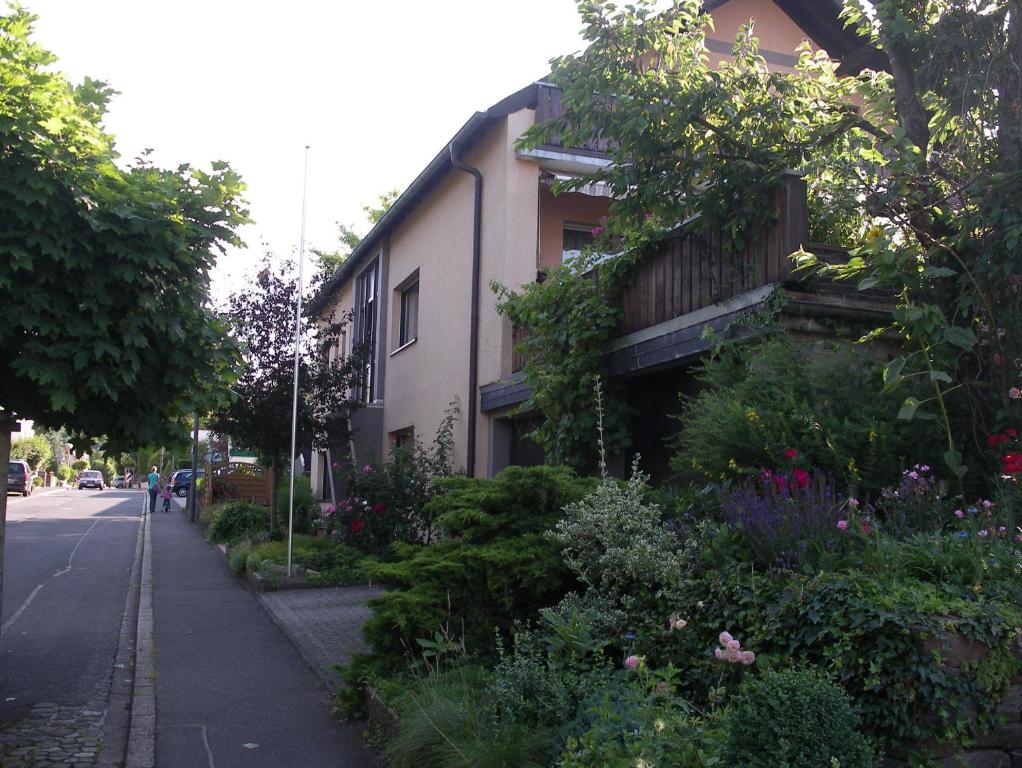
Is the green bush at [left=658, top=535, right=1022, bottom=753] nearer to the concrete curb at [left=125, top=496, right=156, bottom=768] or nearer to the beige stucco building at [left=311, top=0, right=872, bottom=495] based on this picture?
the concrete curb at [left=125, top=496, right=156, bottom=768]

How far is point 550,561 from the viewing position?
5.81 metres

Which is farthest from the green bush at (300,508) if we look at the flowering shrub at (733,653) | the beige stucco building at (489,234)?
the flowering shrub at (733,653)

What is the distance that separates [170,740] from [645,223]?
5.85m

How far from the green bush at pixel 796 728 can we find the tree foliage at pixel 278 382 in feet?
44.1

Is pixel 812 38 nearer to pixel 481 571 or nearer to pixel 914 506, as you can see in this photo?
pixel 914 506

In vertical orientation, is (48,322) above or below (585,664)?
above

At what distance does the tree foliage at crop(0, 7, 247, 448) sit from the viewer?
5.86 metres

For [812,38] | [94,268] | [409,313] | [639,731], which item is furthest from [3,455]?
[812,38]

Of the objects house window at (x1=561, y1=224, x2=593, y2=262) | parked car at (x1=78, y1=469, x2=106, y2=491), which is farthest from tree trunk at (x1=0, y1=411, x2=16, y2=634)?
parked car at (x1=78, y1=469, x2=106, y2=491)

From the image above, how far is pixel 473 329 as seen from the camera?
1343 centimetres

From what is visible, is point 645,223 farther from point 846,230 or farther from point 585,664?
point 585,664

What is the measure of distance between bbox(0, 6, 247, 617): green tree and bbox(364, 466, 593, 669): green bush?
2.04 meters

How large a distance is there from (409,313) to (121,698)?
11.4 m

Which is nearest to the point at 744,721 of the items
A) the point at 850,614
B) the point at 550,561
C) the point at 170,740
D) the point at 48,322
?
the point at 850,614
